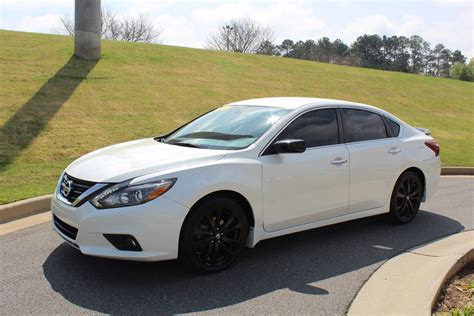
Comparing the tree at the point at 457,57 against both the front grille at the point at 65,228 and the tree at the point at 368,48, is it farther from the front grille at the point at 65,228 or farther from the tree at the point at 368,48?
the front grille at the point at 65,228

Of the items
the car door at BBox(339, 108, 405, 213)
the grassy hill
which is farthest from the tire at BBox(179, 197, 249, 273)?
the grassy hill

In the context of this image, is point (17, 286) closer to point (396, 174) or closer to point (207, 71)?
point (396, 174)

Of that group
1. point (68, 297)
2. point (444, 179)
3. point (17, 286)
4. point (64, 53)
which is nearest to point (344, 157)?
point (68, 297)

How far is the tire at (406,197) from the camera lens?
19.8ft

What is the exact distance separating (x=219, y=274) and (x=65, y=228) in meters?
1.44

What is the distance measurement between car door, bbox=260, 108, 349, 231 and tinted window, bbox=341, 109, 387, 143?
16 centimetres

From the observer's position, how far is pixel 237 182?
438cm

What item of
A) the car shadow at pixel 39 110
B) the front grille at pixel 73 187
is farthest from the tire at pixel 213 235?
the car shadow at pixel 39 110

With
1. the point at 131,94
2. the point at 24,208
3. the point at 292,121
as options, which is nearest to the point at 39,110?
the point at 131,94

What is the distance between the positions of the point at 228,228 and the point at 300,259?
0.94 meters

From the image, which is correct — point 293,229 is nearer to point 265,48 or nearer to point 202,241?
point 202,241

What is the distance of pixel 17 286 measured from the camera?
159 inches

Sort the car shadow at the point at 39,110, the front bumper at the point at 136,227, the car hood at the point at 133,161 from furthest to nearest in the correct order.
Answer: the car shadow at the point at 39,110
the car hood at the point at 133,161
the front bumper at the point at 136,227

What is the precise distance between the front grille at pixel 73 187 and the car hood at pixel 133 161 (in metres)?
0.04
